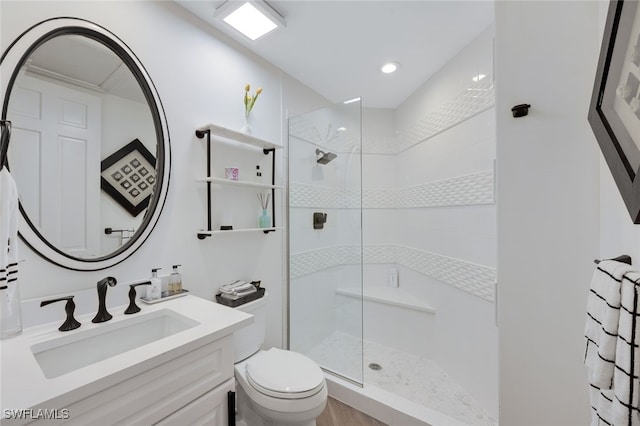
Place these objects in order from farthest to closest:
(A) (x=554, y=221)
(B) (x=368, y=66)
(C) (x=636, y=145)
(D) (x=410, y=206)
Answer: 1. (D) (x=410, y=206)
2. (B) (x=368, y=66)
3. (A) (x=554, y=221)
4. (C) (x=636, y=145)

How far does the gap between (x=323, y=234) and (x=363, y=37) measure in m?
1.50

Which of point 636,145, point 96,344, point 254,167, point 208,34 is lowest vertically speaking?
point 96,344

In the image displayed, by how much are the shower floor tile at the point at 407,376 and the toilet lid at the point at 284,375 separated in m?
0.70

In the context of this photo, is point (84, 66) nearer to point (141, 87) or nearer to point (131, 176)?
point (141, 87)

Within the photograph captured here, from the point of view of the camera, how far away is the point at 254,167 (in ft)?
6.54

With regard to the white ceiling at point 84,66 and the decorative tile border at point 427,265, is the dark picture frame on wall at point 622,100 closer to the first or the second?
the decorative tile border at point 427,265

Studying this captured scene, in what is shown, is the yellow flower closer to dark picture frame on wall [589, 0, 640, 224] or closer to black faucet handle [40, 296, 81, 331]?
black faucet handle [40, 296, 81, 331]

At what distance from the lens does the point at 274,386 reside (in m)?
1.29

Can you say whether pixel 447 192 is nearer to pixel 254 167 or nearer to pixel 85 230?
pixel 254 167

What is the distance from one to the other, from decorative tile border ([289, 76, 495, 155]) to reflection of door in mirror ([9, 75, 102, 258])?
139 cm

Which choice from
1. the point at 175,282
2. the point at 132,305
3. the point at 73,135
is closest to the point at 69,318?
the point at 132,305

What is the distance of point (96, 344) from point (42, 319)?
23 cm

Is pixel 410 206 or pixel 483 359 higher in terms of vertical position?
pixel 410 206

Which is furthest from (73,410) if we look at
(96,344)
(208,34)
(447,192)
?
(447,192)
